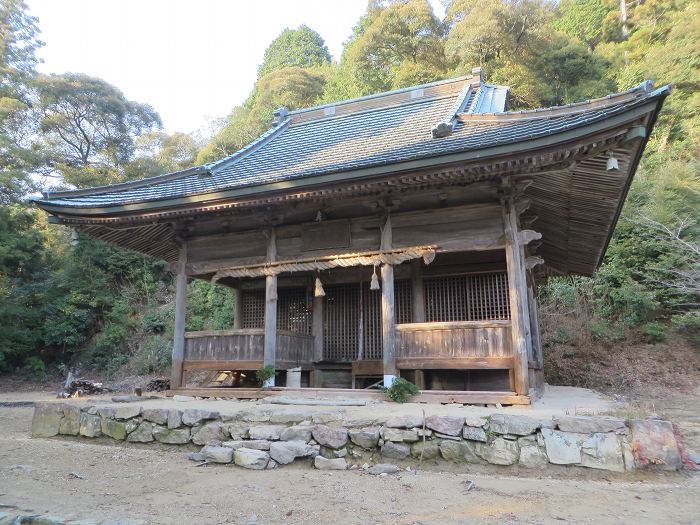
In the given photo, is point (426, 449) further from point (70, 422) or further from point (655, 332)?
point (655, 332)

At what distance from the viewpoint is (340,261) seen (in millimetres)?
8828

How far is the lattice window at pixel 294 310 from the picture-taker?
37.7 ft

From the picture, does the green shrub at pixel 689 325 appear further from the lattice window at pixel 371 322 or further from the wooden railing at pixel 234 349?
the wooden railing at pixel 234 349

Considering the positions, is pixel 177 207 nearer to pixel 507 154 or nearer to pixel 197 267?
pixel 197 267

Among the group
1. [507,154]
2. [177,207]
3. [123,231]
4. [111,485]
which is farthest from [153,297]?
[507,154]

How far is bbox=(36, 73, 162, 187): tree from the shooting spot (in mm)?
31719

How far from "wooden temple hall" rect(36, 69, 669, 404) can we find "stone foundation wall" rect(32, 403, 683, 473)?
1.59 meters

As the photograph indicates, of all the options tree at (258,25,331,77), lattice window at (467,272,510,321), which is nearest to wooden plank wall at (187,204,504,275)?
lattice window at (467,272,510,321)

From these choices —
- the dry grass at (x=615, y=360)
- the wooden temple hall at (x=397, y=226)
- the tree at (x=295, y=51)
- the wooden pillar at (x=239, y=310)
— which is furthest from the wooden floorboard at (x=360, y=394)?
the tree at (x=295, y=51)

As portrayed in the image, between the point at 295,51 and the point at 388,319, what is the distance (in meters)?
44.6

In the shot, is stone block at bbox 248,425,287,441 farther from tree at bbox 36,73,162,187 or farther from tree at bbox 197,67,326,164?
tree at bbox 197,67,326,164

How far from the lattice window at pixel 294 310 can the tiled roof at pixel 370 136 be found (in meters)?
3.27

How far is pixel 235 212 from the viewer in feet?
30.0

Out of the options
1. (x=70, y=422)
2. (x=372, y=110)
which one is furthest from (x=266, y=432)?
(x=372, y=110)
